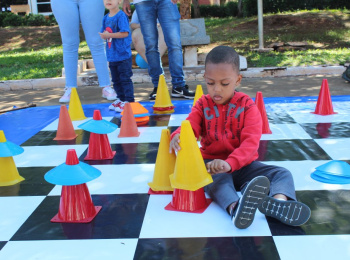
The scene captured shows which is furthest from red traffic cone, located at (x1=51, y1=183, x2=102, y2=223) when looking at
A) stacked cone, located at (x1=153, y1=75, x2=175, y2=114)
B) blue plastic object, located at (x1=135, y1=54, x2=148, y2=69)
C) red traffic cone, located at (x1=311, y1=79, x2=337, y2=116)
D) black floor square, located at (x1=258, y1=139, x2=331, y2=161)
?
blue plastic object, located at (x1=135, y1=54, x2=148, y2=69)

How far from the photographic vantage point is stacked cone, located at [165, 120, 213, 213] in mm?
1628

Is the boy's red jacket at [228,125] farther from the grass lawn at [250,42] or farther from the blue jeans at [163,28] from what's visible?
the grass lawn at [250,42]

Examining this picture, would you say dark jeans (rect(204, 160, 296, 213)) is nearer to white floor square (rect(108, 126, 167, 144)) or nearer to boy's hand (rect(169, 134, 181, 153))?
boy's hand (rect(169, 134, 181, 153))

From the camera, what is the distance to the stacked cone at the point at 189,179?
1.63 metres

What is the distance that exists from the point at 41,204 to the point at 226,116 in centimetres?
92

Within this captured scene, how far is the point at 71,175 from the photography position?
5.11 feet

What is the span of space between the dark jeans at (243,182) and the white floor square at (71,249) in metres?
0.42

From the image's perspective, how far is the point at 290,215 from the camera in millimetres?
1452

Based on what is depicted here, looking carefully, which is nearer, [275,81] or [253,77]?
[275,81]

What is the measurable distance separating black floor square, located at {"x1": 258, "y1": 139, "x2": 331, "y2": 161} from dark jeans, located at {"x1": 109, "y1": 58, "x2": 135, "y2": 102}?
152cm

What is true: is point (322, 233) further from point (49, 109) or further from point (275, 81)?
point (275, 81)

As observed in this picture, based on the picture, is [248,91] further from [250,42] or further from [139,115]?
[250,42]

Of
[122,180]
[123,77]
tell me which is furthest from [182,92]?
[122,180]

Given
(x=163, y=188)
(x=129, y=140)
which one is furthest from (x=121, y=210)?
(x=129, y=140)
